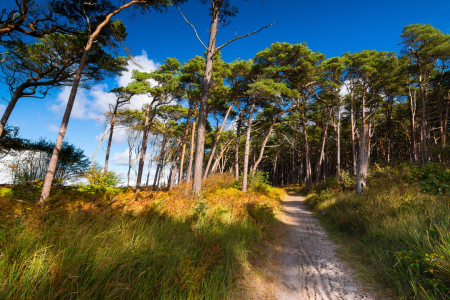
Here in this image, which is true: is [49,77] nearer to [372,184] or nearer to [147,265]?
[147,265]

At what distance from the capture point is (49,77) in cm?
1057

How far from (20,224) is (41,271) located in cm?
93

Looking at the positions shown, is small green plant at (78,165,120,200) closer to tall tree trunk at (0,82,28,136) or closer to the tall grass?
the tall grass

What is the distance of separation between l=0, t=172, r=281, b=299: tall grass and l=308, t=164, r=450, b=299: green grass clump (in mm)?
2273

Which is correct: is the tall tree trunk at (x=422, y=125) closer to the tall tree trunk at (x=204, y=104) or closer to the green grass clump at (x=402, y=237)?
the green grass clump at (x=402, y=237)

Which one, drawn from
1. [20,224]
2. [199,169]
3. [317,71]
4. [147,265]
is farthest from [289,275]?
[317,71]

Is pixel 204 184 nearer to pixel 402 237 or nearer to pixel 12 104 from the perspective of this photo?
pixel 402 237

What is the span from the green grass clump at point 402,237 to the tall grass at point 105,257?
7.46ft

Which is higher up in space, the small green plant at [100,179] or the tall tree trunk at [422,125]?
the tall tree trunk at [422,125]

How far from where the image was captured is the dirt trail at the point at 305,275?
264cm

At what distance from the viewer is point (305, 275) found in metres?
3.19

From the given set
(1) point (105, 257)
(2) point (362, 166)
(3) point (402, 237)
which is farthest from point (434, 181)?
(1) point (105, 257)

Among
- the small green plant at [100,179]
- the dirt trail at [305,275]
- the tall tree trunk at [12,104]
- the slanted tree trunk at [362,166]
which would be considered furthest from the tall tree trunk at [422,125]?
the tall tree trunk at [12,104]

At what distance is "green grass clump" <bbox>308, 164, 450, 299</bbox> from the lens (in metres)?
2.23
